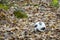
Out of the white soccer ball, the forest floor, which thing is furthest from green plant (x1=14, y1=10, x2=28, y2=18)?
the white soccer ball

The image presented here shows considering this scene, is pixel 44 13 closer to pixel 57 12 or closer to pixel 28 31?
pixel 57 12

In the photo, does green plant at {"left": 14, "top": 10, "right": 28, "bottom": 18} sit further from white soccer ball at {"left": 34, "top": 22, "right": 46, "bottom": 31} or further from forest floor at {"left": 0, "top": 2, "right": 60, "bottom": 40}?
white soccer ball at {"left": 34, "top": 22, "right": 46, "bottom": 31}

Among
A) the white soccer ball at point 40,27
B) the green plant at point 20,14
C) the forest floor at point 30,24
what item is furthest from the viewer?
the green plant at point 20,14

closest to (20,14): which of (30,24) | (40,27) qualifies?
(30,24)

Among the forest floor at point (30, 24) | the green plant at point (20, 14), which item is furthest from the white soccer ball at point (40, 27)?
the green plant at point (20, 14)

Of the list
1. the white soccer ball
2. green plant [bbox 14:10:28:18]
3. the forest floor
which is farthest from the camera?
green plant [bbox 14:10:28:18]

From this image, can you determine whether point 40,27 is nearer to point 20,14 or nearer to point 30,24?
point 30,24

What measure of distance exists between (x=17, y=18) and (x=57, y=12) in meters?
1.96

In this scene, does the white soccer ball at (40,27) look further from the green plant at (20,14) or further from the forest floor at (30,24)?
the green plant at (20,14)

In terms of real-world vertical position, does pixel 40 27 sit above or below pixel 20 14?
below

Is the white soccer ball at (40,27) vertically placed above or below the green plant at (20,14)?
below

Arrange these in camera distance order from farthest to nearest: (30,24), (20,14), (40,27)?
(20,14) < (30,24) < (40,27)

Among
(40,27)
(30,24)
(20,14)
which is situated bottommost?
(40,27)

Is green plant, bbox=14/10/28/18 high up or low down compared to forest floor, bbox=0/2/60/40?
up
